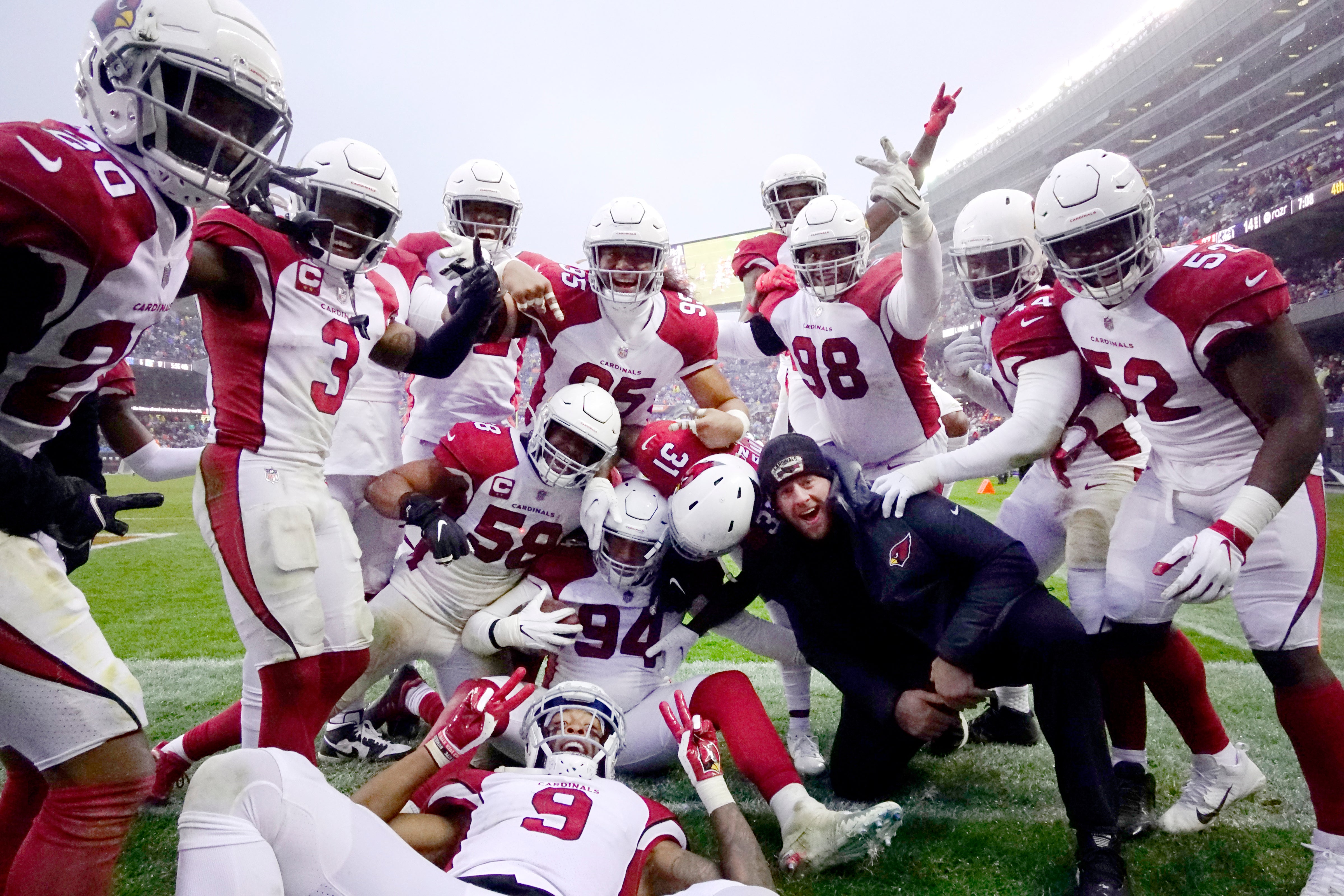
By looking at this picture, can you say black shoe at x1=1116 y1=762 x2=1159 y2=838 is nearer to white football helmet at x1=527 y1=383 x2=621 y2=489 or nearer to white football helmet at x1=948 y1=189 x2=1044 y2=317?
white football helmet at x1=948 y1=189 x2=1044 y2=317

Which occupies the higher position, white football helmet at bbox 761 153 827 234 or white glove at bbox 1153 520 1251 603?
white football helmet at bbox 761 153 827 234

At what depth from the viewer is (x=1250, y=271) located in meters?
2.54

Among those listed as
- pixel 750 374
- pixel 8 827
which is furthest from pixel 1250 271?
pixel 750 374

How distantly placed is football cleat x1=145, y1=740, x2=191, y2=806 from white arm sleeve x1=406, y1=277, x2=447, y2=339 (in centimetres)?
197

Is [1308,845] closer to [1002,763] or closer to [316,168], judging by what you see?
[1002,763]

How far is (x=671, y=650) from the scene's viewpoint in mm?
3184

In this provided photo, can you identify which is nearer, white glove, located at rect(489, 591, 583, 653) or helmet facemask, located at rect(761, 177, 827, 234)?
white glove, located at rect(489, 591, 583, 653)

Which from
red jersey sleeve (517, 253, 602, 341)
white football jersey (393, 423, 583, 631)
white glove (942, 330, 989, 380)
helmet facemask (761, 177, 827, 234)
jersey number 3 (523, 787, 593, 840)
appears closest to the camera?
jersey number 3 (523, 787, 593, 840)

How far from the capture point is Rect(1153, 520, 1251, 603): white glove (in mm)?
2324

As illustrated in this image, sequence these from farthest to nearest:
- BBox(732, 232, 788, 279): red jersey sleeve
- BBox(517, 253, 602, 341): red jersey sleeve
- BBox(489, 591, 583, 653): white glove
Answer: BBox(732, 232, 788, 279): red jersey sleeve < BBox(517, 253, 602, 341): red jersey sleeve < BBox(489, 591, 583, 653): white glove

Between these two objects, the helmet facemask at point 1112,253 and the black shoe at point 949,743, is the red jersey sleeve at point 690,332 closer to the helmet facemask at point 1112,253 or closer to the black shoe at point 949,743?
the helmet facemask at point 1112,253

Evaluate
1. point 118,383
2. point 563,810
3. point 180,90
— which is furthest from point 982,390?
point 118,383

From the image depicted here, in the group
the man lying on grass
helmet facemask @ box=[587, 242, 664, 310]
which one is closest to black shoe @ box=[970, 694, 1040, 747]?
the man lying on grass

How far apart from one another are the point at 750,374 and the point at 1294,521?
124 feet
